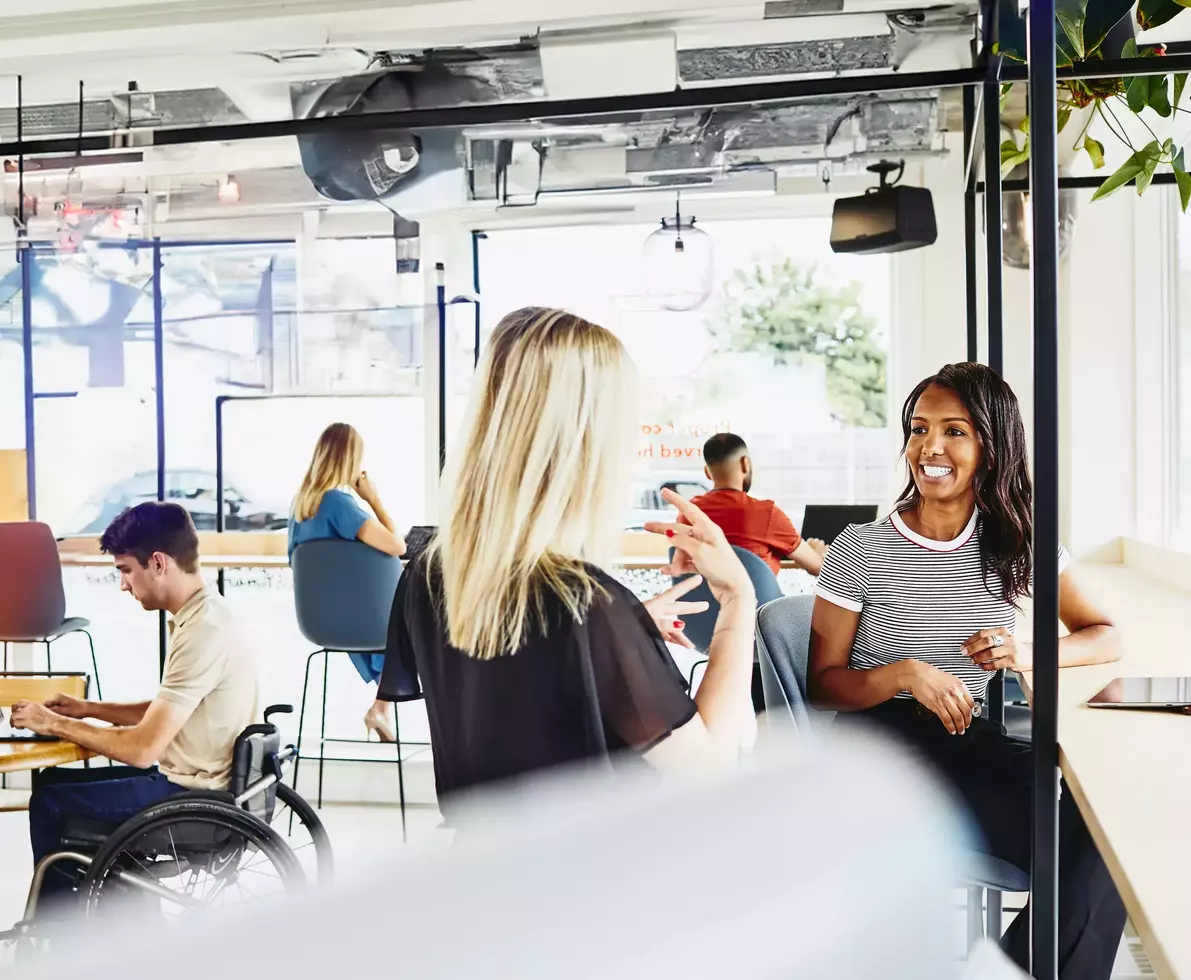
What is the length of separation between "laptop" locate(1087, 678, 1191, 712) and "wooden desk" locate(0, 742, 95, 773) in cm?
200

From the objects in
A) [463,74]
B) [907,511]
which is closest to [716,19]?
[463,74]

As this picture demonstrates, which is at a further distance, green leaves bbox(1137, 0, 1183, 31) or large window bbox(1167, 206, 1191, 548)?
large window bbox(1167, 206, 1191, 548)

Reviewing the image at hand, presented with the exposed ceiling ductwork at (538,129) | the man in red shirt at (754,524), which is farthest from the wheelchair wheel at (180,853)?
the exposed ceiling ductwork at (538,129)

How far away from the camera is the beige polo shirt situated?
2588mm

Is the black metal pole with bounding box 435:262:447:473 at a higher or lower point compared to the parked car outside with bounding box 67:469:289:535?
higher

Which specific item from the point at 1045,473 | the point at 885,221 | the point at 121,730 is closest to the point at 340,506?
the point at 121,730

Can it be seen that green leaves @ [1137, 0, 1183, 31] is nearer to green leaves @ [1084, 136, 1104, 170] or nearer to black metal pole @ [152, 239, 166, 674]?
green leaves @ [1084, 136, 1104, 170]

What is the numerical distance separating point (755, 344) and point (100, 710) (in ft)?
13.2

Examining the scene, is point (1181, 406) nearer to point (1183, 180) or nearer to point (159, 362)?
point (1183, 180)

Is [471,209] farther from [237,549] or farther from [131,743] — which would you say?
[131,743]

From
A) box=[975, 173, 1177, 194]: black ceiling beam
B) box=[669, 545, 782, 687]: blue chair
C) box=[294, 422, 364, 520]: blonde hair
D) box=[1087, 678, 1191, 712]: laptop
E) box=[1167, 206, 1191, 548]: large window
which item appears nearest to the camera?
box=[1087, 678, 1191, 712]: laptop

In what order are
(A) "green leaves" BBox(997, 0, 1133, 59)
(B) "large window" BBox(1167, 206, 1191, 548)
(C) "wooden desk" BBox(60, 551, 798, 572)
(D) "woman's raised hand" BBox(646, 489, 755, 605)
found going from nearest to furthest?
(D) "woman's raised hand" BBox(646, 489, 755, 605) < (A) "green leaves" BBox(997, 0, 1133, 59) < (B) "large window" BBox(1167, 206, 1191, 548) < (C) "wooden desk" BBox(60, 551, 798, 572)

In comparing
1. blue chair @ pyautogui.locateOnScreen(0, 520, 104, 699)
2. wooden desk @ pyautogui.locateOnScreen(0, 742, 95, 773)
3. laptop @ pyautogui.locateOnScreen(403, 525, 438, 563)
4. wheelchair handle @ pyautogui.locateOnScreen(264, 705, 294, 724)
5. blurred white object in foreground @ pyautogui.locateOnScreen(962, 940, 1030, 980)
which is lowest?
wooden desk @ pyautogui.locateOnScreen(0, 742, 95, 773)

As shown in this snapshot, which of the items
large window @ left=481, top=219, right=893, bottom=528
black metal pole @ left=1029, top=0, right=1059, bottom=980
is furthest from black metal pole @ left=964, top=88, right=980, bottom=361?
large window @ left=481, top=219, right=893, bottom=528
